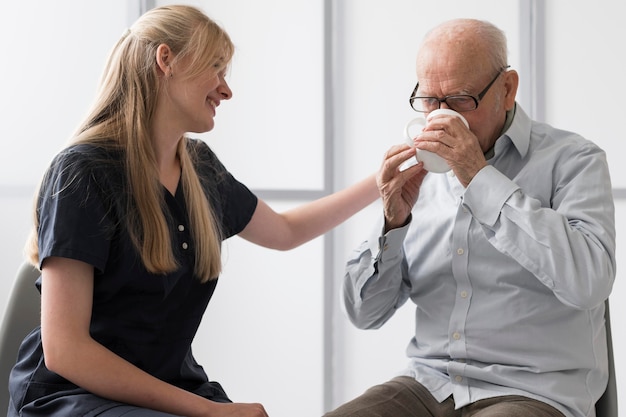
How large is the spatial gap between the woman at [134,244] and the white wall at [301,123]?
1425 millimetres

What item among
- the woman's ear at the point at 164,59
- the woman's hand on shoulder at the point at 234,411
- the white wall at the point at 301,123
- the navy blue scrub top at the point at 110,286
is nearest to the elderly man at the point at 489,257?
the woman's hand on shoulder at the point at 234,411

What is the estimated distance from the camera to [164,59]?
5.90 ft

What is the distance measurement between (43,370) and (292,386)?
6.06 ft

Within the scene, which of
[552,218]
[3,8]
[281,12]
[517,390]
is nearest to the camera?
[552,218]

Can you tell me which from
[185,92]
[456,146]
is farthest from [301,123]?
[456,146]

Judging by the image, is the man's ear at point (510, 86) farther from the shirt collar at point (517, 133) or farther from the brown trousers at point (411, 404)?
the brown trousers at point (411, 404)

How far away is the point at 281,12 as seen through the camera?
3.35m

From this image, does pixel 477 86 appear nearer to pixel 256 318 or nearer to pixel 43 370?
pixel 43 370

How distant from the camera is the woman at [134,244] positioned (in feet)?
5.30

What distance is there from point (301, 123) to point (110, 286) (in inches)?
70.9

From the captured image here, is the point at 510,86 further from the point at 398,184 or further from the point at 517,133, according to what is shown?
the point at 398,184

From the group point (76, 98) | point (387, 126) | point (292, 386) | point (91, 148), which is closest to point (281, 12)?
point (387, 126)

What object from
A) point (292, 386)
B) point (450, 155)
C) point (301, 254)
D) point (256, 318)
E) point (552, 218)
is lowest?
point (292, 386)

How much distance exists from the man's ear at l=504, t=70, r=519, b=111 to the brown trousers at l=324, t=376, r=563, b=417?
674 millimetres
